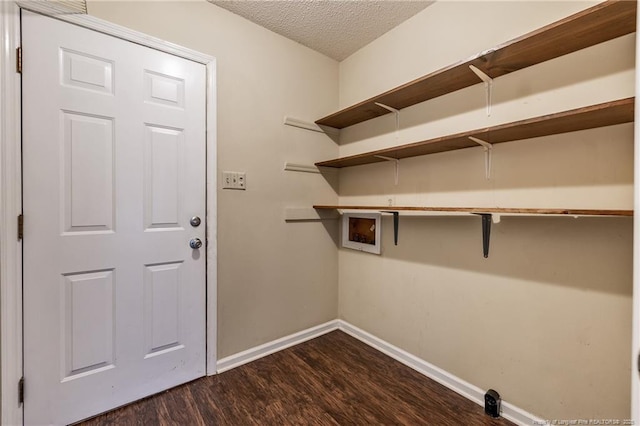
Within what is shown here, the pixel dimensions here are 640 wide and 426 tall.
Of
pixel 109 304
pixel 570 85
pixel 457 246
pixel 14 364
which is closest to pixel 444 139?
pixel 570 85

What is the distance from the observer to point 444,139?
148 cm

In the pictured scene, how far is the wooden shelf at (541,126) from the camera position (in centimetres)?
104

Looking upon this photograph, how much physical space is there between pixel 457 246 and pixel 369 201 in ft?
2.53

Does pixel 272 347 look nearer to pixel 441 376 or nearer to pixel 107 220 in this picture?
pixel 441 376

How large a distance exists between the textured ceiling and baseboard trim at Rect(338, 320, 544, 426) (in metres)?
2.39

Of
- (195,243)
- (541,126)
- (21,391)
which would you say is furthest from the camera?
(195,243)

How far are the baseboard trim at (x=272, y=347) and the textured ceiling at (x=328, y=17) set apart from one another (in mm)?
2387

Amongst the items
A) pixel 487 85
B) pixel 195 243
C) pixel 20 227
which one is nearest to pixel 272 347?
pixel 195 243

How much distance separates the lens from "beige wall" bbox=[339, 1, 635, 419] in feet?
3.96

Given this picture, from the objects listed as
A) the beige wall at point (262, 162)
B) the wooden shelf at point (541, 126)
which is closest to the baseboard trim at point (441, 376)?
the beige wall at point (262, 162)

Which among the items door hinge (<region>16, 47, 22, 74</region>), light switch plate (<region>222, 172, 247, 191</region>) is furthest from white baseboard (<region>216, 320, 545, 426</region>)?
door hinge (<region>16, 47, 22, 74</region>)

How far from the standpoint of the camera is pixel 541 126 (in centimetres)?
124

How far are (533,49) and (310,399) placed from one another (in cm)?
216

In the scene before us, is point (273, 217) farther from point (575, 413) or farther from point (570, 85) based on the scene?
point (575, 413)
